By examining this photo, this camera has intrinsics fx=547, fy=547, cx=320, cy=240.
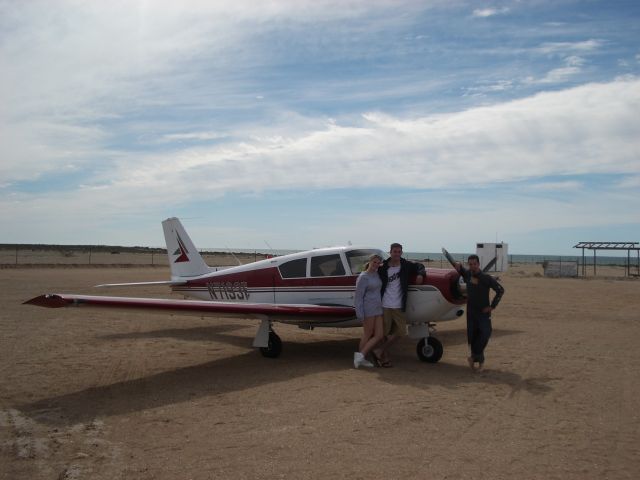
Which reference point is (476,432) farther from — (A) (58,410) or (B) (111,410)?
(A) (58,410)

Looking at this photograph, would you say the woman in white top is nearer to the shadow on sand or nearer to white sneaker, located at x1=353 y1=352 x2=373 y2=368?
white sneaker, located at x1=353 y1=352 x2=373 y2=368

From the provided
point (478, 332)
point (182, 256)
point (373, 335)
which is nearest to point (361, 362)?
point (373, 335)

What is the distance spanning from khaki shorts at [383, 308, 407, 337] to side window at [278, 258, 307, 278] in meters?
2.36

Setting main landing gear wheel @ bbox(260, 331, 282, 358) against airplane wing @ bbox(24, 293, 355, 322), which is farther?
main landing gear wheel @ bbox(260, 331, 282, 358)

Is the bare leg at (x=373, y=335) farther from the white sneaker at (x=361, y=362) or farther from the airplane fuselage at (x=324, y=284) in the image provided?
the airplane fuselage at (x=324, y=284)

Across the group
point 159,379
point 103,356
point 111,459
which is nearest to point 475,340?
point 159,379

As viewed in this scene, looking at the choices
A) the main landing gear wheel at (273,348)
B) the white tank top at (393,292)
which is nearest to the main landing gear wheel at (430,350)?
the white tank top at (393,292)

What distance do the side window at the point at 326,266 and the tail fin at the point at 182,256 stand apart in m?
4.30

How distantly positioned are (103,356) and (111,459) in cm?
530

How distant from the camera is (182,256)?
559 inches

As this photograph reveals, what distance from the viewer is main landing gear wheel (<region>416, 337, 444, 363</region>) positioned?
9.27 meters

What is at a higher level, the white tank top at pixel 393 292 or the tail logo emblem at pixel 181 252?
the tail logo emblem at pixel 181 252

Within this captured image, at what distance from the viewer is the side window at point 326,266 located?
10.6 metres

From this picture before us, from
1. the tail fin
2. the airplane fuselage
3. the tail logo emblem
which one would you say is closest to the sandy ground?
the airplane fuselage
